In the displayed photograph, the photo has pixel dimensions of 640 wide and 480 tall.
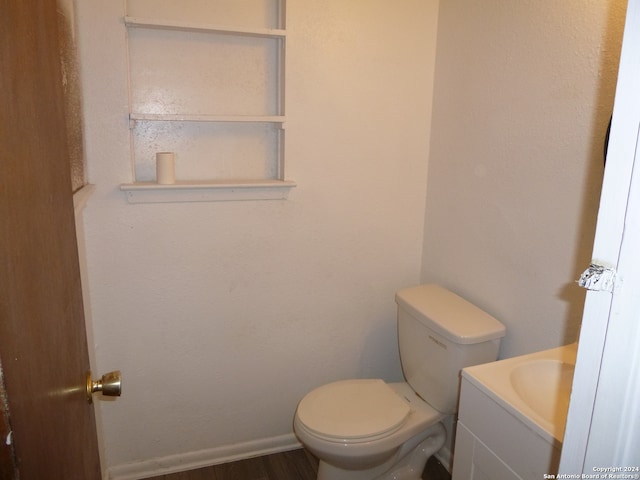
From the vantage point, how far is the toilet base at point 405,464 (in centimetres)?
196

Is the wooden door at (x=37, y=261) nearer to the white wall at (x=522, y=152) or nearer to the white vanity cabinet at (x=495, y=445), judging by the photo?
the white vanity cabinet at (x=495, y=445)

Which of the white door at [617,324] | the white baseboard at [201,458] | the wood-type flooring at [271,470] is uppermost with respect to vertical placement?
the white door at [617,324]

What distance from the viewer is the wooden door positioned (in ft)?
1.72

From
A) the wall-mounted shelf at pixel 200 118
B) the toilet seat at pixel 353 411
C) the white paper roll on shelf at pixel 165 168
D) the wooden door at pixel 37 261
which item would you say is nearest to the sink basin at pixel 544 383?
the toilet seat at pixel 353 411

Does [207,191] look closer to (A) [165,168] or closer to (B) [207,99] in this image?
(A) [165,168]

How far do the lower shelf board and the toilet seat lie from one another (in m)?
0.86

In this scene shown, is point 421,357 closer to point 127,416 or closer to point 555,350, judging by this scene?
point 555,350

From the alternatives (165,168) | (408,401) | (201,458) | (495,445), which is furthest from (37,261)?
(201,458)

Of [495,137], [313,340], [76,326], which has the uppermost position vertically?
[495,137]

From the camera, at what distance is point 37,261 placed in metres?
0.64

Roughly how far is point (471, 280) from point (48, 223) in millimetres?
1694

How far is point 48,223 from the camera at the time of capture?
715 millimetres

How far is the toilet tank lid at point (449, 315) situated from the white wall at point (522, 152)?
71 mm

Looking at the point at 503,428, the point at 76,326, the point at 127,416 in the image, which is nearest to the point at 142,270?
the point at 127,416
